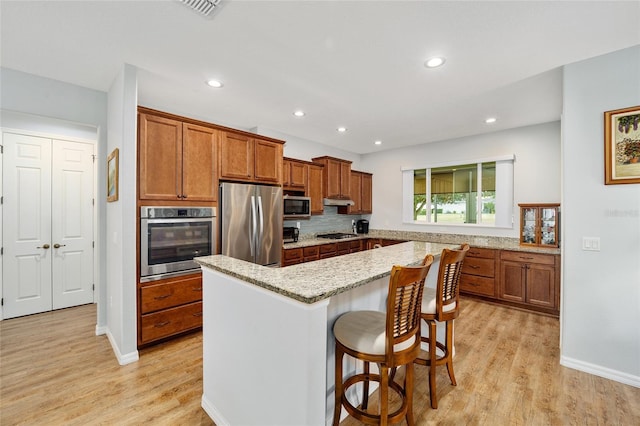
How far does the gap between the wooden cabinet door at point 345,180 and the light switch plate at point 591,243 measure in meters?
3.65

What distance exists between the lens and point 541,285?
3.78 metres

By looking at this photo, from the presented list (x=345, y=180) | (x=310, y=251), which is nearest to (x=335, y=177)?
(x=345, y=180)

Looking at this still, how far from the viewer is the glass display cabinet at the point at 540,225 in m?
3.93

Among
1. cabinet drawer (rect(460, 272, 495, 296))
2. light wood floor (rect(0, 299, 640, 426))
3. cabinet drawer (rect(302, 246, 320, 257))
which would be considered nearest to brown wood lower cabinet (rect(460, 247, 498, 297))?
cabinet drawer (rect(460, 272, 495, 296))

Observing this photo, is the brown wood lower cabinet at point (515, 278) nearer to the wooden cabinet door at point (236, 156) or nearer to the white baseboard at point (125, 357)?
the wooden cabinet door at point (236, 156)

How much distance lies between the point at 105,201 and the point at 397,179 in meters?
4.99

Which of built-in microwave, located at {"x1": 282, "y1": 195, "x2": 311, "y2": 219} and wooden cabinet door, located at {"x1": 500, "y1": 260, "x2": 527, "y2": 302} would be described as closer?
wooden cabinet door, located at {"x1": 500, "y1": 260, "x2": 527, "y2": 302}

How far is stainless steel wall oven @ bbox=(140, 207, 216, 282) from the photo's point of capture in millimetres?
2709

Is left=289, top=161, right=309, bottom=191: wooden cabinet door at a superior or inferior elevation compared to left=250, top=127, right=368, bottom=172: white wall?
inferior

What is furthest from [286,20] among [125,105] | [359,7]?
[125,105]

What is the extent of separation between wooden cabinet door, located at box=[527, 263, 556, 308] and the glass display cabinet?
409 mm

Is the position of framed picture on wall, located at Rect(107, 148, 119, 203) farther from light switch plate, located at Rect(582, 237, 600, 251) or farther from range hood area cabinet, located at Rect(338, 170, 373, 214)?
light switch plate, located at Rect(582, 237, 600, 251)

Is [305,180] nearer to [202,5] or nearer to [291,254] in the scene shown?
[291,254]

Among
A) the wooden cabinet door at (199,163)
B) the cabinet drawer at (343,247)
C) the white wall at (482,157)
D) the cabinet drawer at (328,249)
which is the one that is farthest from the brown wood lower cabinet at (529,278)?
the wooden cabinet door at (199,163)
